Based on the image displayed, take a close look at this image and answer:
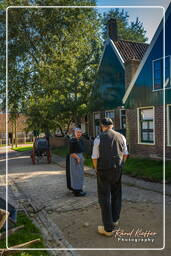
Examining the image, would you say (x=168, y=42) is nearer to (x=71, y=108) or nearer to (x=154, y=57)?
(x=154, y=57)

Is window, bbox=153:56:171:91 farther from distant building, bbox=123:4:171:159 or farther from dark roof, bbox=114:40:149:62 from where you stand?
dark roof, bbox=114:40:149:62

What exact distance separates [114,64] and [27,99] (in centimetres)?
1001

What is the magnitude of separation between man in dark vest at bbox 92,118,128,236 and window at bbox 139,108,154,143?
8.46m

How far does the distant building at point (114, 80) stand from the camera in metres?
16.6

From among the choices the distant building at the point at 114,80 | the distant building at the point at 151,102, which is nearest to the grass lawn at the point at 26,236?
the distant building at the point at 151,102

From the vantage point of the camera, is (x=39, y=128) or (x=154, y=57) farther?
(x=39, y=128)

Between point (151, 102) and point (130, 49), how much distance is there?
26.1ft

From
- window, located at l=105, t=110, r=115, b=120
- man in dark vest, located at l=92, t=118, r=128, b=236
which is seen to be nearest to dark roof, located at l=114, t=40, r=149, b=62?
window, located at l=105, t=110, r=115, b=120

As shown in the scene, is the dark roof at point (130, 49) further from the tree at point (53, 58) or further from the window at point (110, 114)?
the window at point (110, 114)

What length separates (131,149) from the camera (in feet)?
43.9

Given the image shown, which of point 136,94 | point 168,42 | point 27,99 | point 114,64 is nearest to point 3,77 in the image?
point 27,99

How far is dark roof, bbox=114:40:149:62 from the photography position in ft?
57.4

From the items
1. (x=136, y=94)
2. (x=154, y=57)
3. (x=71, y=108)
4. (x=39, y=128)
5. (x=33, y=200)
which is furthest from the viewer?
(x=39, y=128)

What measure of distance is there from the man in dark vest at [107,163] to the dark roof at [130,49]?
14.5 meters
